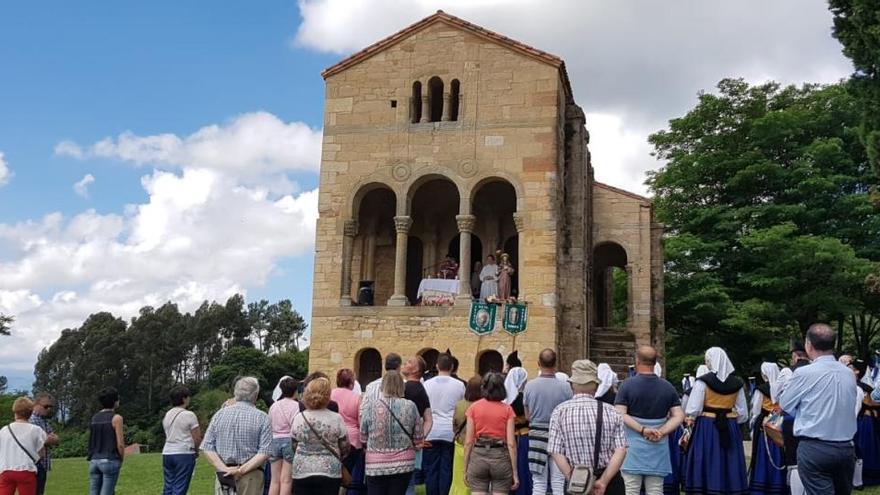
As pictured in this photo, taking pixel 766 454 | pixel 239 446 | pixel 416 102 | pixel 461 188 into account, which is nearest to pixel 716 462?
pixel 766 454

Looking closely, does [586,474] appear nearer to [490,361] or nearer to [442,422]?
[442,422]

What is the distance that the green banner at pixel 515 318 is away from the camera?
19484 millimetres

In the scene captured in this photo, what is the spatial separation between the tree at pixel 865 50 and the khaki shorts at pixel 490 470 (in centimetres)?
1188

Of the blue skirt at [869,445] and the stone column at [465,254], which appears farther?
the stone column at [465,254]

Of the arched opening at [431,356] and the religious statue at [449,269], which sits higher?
the religious statue at [449,269]

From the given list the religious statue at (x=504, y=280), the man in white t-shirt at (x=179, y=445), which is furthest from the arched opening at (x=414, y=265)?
the man in white t-shirt at (x=179, y=445)

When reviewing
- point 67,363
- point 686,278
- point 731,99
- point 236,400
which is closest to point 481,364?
point 686,278

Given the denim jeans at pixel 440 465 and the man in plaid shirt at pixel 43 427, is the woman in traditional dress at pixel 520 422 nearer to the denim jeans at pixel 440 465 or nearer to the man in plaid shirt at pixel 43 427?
the denim jeans at pixel 440 465

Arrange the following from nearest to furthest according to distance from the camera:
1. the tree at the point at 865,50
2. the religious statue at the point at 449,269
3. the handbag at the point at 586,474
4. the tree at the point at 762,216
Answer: the handbag at the point at 586,474 → the tree at the point at 865,50 → the religious statue at the point at 449,269 → the tree at the point at 762,216

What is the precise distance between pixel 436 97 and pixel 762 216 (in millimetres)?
14443

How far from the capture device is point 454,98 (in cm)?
2172

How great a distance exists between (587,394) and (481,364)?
1391 cm

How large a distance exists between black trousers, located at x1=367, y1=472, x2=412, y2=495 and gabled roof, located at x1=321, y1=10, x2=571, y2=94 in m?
15.7

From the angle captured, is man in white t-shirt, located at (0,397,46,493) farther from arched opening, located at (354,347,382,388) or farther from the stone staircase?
the stone staircase
